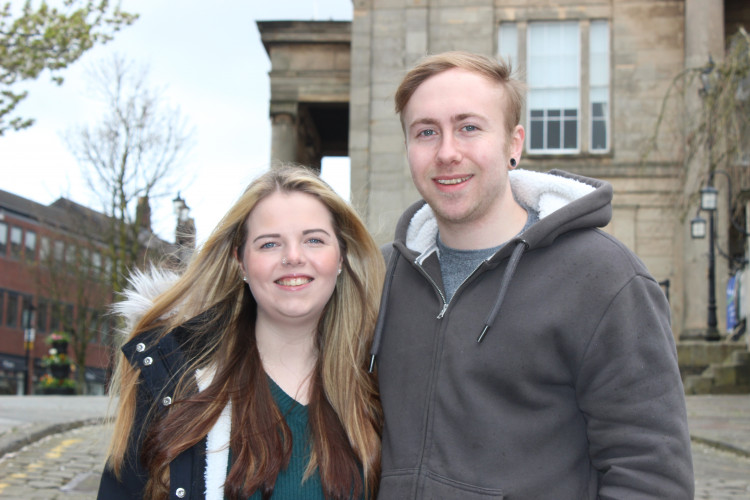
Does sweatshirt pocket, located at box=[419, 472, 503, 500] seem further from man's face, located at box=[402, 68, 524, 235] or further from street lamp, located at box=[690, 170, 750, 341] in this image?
street lamp, located at box=[690, 170, 750, 341]

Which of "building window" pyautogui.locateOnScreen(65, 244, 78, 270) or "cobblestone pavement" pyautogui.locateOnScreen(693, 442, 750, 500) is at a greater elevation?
"building window" pyautogui.locateOnScreen(65, 244, 78, 270)

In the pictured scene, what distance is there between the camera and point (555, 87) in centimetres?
2230

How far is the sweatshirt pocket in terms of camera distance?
9.28 feet

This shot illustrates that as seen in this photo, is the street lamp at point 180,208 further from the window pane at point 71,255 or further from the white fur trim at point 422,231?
the white fur trim at point 422,231

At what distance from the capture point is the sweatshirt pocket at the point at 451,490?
2.83 metres

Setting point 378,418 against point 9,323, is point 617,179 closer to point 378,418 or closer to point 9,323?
point 378,418

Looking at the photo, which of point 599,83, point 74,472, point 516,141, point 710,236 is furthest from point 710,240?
point 516,141

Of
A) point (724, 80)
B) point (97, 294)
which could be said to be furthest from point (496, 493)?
point (97, 294)

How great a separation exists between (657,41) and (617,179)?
138 inches

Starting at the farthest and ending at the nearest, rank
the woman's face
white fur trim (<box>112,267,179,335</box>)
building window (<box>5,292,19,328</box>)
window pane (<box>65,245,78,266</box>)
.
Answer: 1. building window (<box>5,292,19,328</box>)
2. window pane (<box>65,245,78,266</box>)
3. white fur trim (<box>112,267,179,335</box>)
4. the woman's face

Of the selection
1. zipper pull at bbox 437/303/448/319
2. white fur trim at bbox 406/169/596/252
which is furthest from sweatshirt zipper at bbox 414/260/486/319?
white fur trim at bbox 406/169/596/252

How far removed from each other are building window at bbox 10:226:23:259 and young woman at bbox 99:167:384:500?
55898 mm

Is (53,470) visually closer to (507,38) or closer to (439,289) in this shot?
(439,289)

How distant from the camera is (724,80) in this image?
1210 cm
